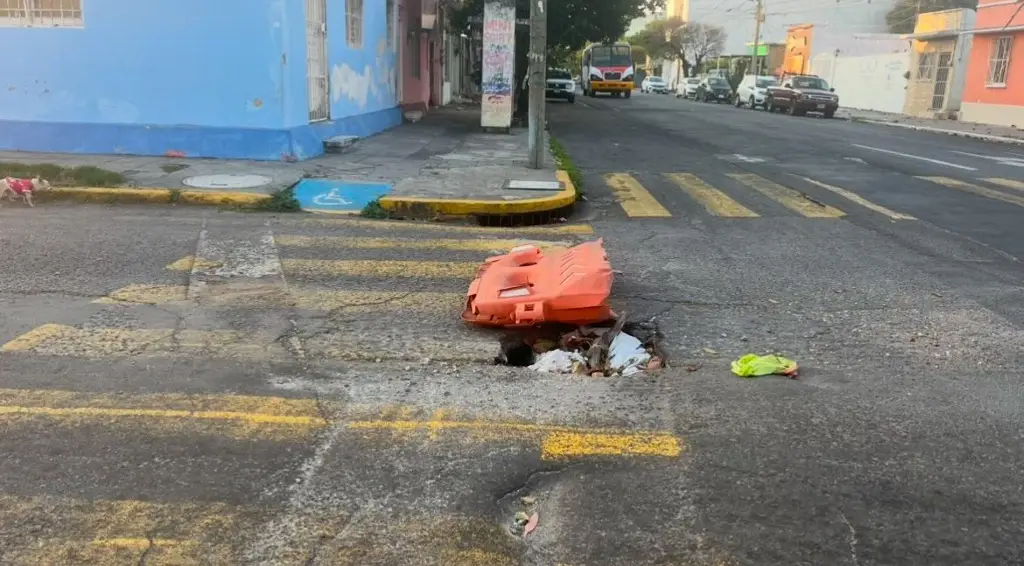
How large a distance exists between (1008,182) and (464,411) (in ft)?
42.4

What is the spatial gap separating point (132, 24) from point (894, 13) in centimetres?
8039

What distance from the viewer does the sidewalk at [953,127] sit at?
2508 centimetres

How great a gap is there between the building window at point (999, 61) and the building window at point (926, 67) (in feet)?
15.8

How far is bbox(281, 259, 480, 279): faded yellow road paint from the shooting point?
6.68 m

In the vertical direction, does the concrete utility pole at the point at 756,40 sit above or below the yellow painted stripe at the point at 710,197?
above

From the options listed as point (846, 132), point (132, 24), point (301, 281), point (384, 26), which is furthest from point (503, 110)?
point (301, 281)

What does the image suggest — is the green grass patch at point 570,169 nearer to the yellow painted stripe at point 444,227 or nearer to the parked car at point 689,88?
the yellow painted stripe at point 444,227

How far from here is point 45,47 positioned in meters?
12.0

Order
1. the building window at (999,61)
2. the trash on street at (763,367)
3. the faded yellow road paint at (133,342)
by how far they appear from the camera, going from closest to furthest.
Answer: the trash on street at (763,367), the faded yellow road paint at (133,342), the building window at (999,61)

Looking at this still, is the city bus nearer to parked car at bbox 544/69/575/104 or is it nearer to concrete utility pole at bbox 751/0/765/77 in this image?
parked car at bbox 544/69/575/104

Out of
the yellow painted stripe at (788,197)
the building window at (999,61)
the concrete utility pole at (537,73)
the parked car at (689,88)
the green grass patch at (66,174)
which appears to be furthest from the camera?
the parked car at (689,88)

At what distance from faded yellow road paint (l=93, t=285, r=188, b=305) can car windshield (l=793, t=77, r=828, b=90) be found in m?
35.5

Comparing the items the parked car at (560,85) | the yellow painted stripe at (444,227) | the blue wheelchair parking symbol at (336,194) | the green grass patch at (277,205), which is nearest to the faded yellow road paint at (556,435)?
the yellow painted stripe at (444,227)

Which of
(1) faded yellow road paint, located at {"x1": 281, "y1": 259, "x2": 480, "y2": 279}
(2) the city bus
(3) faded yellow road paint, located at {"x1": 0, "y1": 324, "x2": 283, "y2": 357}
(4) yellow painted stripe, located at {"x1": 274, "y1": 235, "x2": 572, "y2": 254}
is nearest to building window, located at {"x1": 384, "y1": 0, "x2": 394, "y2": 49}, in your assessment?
(4) yellow painted stripe, located at {"x1": 274, "y1": 235, "x2": 572, "y2": 254}
